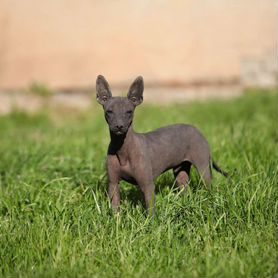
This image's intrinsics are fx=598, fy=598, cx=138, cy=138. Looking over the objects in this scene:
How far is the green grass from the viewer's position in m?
3.91

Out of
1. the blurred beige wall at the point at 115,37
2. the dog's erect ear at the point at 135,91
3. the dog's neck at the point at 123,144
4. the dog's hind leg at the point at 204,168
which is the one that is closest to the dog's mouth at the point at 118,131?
the dog's neck at the point at 123,144

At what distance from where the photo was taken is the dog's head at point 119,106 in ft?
14.5

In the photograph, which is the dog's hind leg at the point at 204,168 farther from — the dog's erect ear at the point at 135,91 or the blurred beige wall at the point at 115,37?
the blurred beige wall at the point at 115,37

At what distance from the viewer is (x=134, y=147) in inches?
184

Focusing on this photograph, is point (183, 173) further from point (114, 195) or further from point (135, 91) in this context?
point (135, 91)

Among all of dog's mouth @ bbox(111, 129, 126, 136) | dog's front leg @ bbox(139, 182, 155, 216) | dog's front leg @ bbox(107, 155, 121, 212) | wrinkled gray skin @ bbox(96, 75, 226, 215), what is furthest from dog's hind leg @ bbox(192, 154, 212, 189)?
dog's mouth @ bbox(111, 129, 126, 136)

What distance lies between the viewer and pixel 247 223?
437 cm

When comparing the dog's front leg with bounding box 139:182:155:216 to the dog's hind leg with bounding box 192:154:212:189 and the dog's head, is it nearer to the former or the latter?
the dog's head

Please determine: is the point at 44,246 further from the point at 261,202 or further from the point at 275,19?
the point at 275,19

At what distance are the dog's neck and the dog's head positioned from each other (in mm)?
163

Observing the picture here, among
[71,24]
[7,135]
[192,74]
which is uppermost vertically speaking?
[71,24]

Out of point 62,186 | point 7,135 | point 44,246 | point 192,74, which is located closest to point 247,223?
point 44,246

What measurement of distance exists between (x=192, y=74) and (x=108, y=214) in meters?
6.74

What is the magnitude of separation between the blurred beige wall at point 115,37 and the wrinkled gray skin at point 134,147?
5.98 metres
